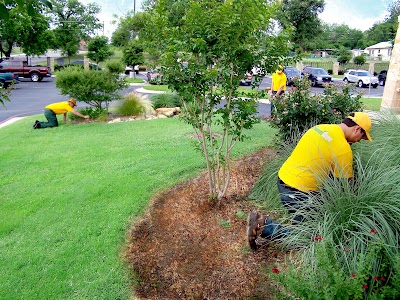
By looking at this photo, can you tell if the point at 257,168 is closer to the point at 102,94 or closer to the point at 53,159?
the point at 53,159

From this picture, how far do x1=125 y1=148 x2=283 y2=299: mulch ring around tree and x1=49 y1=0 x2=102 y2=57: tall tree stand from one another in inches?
1897

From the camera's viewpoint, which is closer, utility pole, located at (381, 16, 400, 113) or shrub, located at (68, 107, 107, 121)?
utility pole, located at (381, 16, 400, 113)

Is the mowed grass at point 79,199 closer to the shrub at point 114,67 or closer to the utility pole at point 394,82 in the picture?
the shrub at point 114,67

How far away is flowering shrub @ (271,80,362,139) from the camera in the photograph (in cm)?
545

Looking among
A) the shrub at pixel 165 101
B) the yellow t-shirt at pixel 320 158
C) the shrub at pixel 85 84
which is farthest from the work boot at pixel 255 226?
the shrub at pixel 165 101

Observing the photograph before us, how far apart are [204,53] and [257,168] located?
2546 mm

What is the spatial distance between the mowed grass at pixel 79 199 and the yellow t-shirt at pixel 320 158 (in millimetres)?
1924

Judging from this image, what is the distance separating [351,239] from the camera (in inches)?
105

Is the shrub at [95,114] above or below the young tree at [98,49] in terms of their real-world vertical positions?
below

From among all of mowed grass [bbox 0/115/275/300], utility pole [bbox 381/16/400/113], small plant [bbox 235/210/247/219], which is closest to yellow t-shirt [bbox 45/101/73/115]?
mowed grass [bbox 0/115/275/300]

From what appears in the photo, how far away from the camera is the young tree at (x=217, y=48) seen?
3.68m

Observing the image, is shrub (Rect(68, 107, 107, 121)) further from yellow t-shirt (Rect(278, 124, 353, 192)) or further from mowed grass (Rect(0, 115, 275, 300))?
yellow t-shirt (Rect(278, 124, 353, 192))

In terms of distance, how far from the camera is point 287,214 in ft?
12.4

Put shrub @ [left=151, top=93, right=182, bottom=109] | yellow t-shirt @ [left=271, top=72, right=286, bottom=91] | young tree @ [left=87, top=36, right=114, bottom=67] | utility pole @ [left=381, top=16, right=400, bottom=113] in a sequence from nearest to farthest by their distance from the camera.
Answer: utility pole @ [left=381, top=16, right=400, bottom=113]
yellow t-shirt @ [left=271, top=72, right=286, bottom=91]
shrub @ [left=151, top=93, right=182, bottom=109]
young tree @ [left=87, top=36, right=114, bottom=67]
